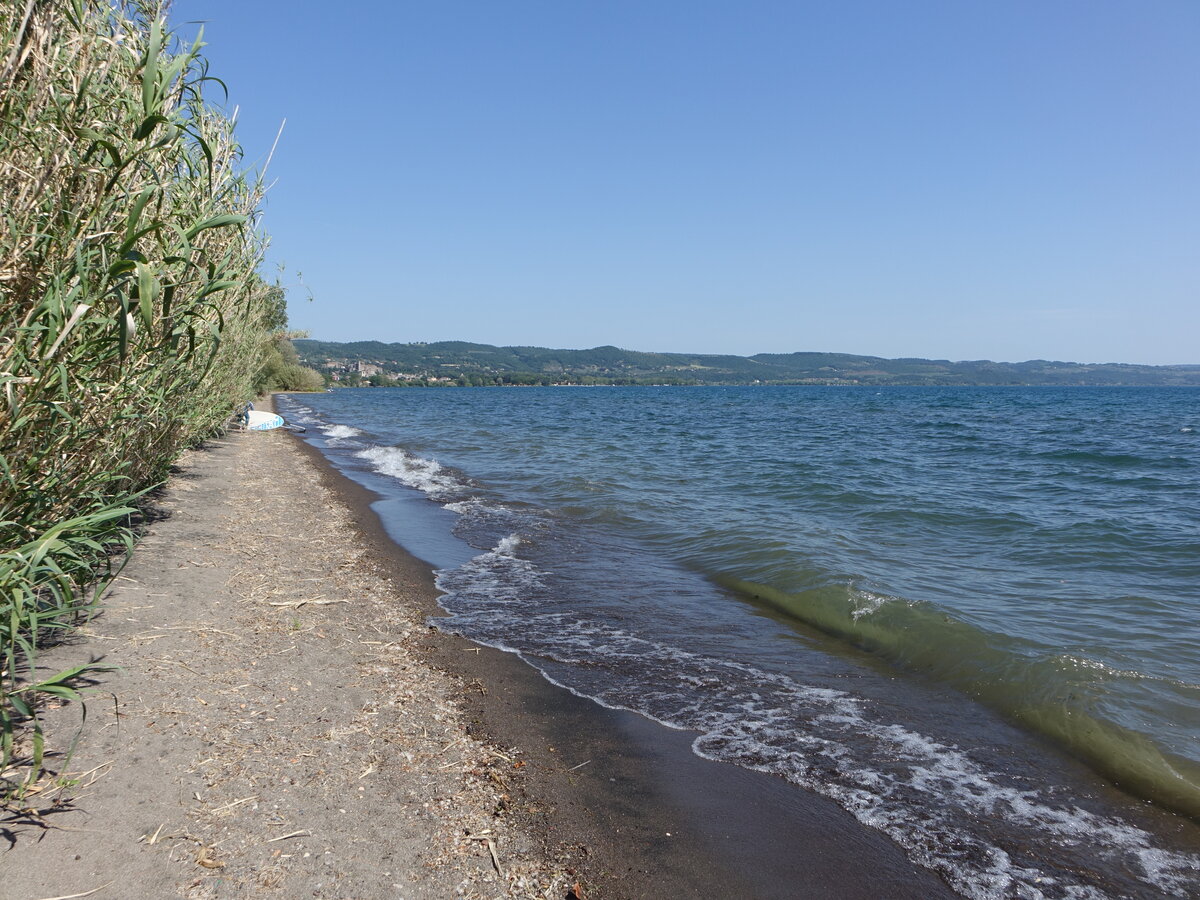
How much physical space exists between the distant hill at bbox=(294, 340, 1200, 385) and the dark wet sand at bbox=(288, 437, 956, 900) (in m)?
144

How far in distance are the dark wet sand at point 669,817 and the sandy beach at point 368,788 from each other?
0.01 metres

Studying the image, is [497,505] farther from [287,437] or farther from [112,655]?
[287,437]

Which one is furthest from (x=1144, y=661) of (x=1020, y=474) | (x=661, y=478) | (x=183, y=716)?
(x=1020, y=474)

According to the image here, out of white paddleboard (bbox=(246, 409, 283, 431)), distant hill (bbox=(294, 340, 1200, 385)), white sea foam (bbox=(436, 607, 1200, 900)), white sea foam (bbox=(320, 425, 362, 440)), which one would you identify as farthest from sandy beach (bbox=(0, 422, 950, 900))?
distant hill (bbox=(294, 340, 1200, 385))

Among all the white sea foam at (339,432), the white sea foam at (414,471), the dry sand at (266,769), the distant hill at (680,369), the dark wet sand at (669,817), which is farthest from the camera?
the distant hill at (680,369)

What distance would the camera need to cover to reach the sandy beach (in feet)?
11.1

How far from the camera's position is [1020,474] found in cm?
2042

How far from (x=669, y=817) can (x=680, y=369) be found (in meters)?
181

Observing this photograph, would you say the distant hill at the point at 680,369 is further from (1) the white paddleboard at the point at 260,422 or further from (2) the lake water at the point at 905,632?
(2) the lake water at the point at 905,632

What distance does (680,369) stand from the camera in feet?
601

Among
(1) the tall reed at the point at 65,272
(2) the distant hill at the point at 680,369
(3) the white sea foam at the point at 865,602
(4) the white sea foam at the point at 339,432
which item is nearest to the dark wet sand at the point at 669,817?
(1) the tall reed at the point at 65,272

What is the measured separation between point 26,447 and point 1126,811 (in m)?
6.85

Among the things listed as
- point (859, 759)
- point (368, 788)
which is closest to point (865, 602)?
point (859, 759)

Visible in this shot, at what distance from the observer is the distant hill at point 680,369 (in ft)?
524
